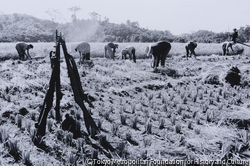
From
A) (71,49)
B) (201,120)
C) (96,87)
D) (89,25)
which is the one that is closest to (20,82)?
(96,87)

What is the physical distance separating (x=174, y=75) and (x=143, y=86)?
257cm

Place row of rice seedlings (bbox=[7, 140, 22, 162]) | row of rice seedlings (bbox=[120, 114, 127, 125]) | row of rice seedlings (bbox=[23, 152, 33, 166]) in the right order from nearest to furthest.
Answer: row of rice seedlings (bbox=[23, 152, 33, 166]), row of rice seedlings (bbox=[7, 140, 22, 162]), row of rice seedlings (bbox=[120, 114, 127, 125])

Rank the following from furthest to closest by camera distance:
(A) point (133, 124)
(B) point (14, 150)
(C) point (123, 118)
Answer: (C) point (123, 118) → (A) point (133, 124) → (B) point (14, 150)

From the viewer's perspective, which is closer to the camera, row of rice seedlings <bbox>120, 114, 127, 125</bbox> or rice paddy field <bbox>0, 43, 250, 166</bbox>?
rice paddy field <bbox>0, 43, 250, 166</bbox>

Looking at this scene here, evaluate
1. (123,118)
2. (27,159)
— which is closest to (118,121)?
(123,118)

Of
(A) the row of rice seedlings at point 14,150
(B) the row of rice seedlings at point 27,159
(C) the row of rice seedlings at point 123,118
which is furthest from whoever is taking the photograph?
(C) the row of rice seedlings at point 123,118

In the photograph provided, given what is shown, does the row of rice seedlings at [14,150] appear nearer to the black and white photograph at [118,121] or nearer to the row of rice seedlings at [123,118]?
the black and white photograph at [118,121]

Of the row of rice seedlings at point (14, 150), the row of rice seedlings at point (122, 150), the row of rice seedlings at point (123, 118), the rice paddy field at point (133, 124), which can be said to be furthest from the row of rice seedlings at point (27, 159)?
the row of rice seedlings at point (123, 118)

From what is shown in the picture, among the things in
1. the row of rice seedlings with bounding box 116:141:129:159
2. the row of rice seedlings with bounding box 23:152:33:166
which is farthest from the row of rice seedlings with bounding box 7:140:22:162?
the row of rice seedlings with bounding box 116:141:129:159

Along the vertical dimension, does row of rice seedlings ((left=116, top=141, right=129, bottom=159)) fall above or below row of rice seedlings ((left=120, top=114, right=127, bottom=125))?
below

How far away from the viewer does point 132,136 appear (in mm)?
3939

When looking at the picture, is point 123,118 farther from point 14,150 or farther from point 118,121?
point 14,150

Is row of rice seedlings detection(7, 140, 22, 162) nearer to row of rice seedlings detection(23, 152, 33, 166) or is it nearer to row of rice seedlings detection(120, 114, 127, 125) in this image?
row of rice seedlings detection(23, 152, 33, 166)

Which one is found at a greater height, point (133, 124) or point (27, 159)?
point (133, 124)
